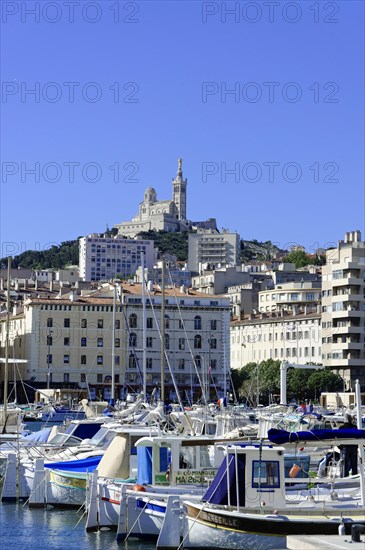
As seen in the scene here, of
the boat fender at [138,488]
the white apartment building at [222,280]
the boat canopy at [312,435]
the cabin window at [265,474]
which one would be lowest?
the boat fender at [138,488]

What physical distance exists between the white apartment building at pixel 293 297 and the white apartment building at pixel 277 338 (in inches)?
328

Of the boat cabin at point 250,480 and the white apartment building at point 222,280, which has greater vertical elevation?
the white apartment building at point 222,280

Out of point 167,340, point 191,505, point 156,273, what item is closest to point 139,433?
point 191,505

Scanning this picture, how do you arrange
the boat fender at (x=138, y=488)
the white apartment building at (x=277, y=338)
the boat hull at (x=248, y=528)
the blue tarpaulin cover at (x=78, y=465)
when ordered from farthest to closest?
the white apartment building at (x=277, y=338) → the blue tarpaulin cover at (x=78, y=465) → the boat fender at (x=138, y=488) → the boat hull at (x=248, y=528)

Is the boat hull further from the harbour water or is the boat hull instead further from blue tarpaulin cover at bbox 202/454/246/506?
the harbour water

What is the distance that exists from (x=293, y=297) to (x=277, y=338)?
18.5 meters

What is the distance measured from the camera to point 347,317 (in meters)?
108

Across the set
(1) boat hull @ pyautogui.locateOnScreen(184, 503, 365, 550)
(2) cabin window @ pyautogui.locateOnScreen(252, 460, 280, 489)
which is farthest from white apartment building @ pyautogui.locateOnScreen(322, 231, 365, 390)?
(1) boat hull @ pyautogui.locateOnScreen(184, 503, 365, 550)

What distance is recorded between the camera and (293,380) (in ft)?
371

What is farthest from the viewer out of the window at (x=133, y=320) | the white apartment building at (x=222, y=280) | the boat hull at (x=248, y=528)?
the white apartment building at (x=222, y=280)

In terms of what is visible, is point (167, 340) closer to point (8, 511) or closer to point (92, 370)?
point (92, 370)

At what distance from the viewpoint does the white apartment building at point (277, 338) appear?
122m

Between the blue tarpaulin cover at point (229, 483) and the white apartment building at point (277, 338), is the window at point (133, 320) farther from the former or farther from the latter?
the blue tarpaulin cover at point (229, 483)

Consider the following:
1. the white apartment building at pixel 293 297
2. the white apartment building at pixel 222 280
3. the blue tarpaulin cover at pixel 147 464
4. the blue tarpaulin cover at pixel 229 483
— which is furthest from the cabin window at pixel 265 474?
the white apartment building at pixel 222 280
